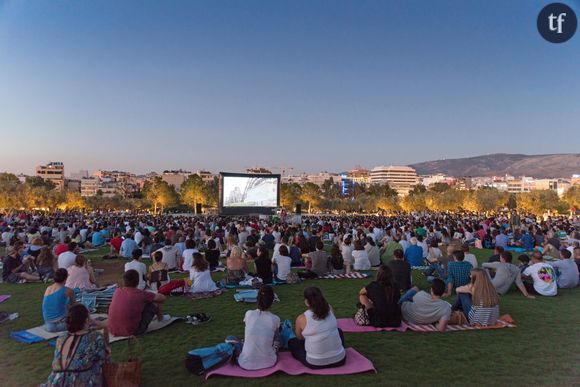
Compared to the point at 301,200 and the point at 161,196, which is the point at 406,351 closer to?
the point at 161,196

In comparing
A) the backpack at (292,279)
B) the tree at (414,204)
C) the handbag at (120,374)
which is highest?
the tree at (414,204)

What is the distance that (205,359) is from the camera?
500cm

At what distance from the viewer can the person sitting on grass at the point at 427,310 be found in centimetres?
651

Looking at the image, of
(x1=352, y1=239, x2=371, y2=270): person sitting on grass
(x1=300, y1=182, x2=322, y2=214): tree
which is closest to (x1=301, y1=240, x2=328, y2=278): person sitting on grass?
(x1=352, y1=239, x2=371, y2=270): person sitting on grass

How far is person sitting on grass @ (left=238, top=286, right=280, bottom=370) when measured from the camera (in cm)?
498

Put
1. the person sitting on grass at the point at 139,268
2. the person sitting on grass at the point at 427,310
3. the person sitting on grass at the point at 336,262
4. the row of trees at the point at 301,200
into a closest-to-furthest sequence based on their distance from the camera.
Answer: the person sitting on grass at the point at 427,310 → the person sitting on grass at the point at 139,268 → the person sitting on grass at the point at 336,262 → the row of trees at the point at 301,200

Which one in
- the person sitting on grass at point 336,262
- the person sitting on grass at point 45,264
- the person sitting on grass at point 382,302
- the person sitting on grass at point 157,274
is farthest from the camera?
the person sitting on grass at point 336,262

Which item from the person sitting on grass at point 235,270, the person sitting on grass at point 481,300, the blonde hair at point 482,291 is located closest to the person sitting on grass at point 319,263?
the person sitting on grass at point 235,270

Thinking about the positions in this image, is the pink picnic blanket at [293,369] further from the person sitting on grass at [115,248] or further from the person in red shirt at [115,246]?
the person in red shirt at [115,246]

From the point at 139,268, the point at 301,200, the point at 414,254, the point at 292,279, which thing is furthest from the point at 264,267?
the point at 301,200

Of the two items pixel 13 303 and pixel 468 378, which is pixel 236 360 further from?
pixel 13 303

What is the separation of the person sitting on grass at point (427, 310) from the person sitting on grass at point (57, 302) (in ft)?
16.6

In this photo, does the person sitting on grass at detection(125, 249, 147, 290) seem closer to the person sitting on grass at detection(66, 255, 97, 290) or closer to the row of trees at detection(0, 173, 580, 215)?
the person sitting on grass at detection(66, 255, 97, 290)

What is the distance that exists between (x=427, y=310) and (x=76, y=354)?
4.88m
